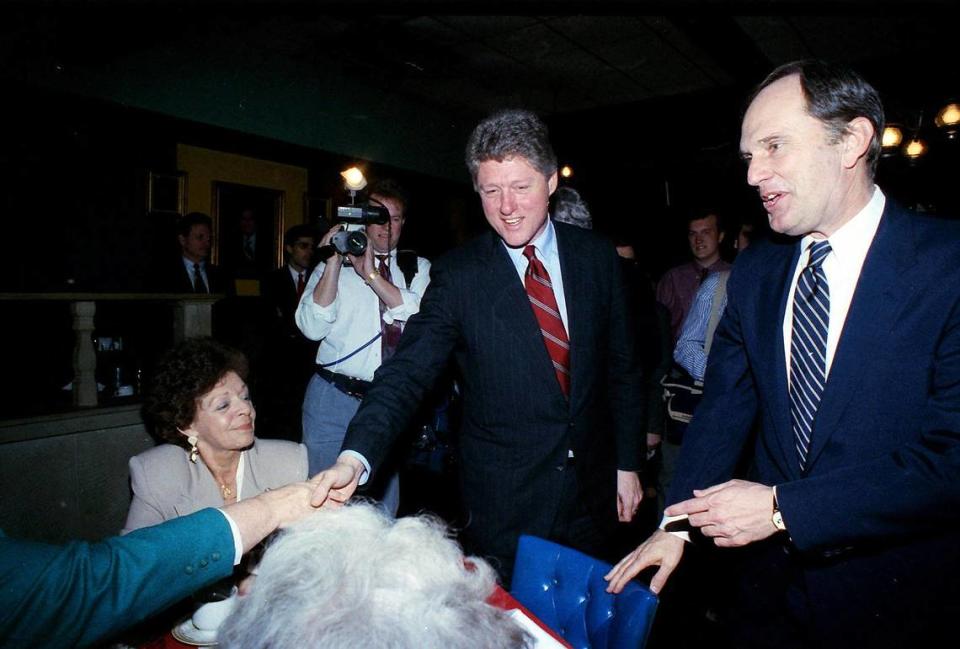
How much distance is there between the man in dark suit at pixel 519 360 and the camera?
6.84ft

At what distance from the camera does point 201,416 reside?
227 centimetres

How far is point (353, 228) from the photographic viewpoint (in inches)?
123

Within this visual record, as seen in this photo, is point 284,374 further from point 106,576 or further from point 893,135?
point 893,135

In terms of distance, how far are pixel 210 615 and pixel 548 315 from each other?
1.38 meters

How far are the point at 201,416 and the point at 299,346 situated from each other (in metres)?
2.72

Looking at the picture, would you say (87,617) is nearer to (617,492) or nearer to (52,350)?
(617,492)

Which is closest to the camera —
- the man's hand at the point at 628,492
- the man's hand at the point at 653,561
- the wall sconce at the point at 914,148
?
the man's hand at the point at 653,561

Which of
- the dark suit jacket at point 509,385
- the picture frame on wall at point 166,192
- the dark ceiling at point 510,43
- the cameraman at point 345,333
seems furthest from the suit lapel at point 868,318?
the picture frame on wall at point 166,192

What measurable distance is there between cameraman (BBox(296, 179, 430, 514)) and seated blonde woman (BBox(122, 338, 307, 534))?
2.44ft

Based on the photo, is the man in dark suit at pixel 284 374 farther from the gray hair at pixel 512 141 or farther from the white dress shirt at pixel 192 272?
the gray hair at pixel 512 141

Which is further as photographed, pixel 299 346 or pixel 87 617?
pixel 299 346

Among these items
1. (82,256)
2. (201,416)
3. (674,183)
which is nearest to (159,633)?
(201,416)

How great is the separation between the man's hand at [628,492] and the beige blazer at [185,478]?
1.28 m

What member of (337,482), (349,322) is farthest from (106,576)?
(349,322)
